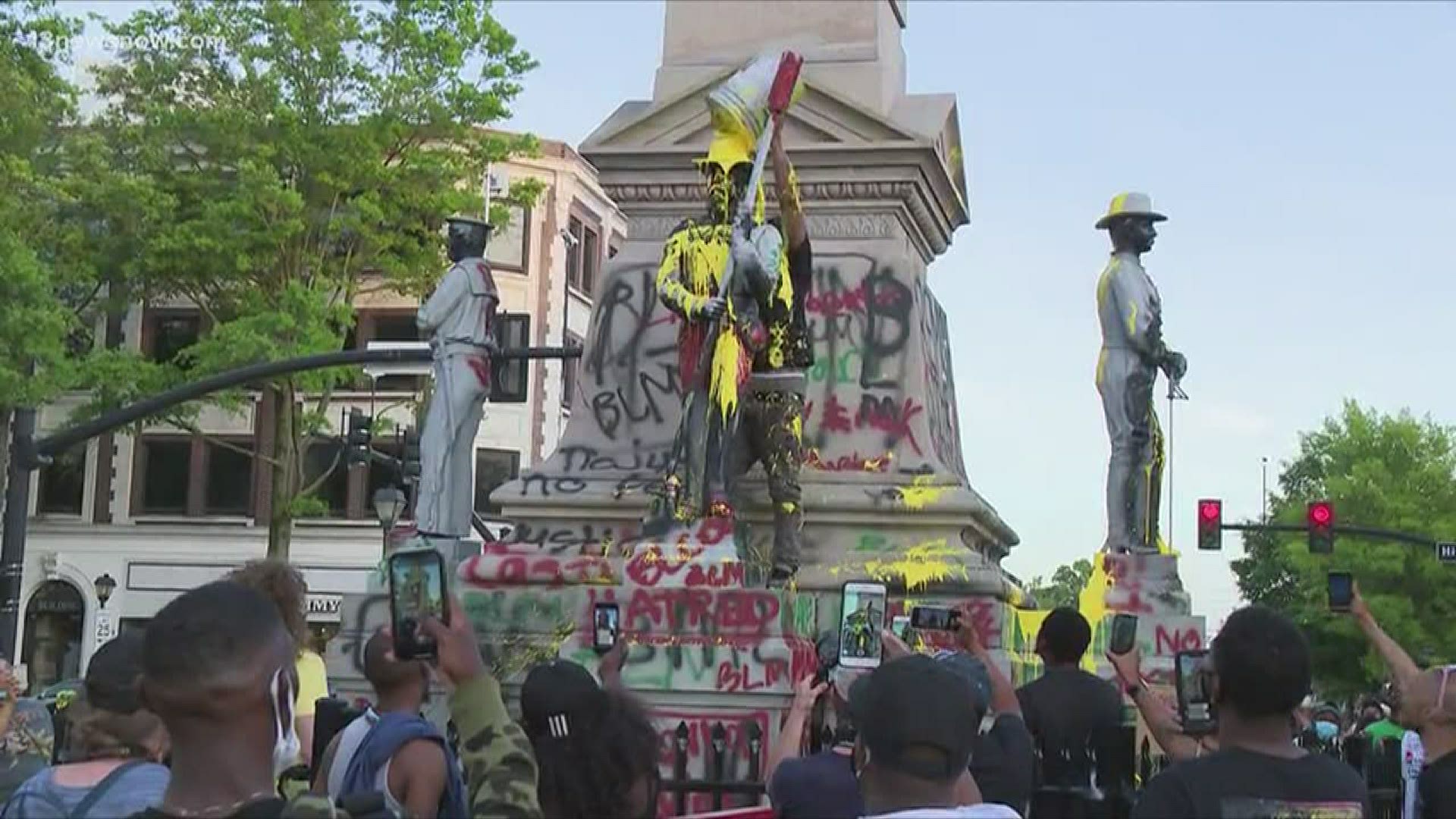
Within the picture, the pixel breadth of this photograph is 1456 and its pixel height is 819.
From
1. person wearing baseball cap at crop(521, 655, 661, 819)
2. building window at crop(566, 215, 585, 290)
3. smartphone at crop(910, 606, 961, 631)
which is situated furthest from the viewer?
building window at crop(566, 215, 585, 290)

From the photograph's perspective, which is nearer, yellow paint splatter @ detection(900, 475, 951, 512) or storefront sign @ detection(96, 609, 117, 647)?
yellow paint splatter @ detection(900, 475, 951, 512)

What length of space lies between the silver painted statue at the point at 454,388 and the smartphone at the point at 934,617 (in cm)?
548

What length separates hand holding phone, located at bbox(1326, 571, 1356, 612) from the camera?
656 centimetres

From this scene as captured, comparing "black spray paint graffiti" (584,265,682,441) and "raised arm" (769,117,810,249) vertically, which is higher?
"raised arm" (769,117,810,249)

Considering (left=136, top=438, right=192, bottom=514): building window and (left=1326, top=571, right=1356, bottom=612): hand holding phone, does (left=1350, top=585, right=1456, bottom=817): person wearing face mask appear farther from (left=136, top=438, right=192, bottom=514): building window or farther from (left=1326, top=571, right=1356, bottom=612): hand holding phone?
(left=136, top=438, right=192, bottom=514): building window

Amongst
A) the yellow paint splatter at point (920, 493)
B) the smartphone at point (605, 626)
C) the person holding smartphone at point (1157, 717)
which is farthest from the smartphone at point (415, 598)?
the yellow paint splatter at point (920, 493)

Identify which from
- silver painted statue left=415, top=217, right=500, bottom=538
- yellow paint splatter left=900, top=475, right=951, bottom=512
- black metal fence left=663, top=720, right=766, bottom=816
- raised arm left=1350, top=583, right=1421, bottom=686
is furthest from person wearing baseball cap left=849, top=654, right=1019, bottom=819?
yellow paint splatter left=900, top=475, right=951, bottom=512

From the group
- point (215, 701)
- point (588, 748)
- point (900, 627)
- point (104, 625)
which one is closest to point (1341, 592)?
point (588, 748)

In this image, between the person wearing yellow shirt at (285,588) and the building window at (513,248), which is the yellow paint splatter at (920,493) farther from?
the building window at (513,248)

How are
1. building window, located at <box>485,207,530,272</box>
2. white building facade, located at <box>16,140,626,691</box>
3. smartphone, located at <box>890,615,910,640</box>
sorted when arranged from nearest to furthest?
smartphone, located at <box>890,615,910,640</box>
white building facade, located at <box>16,140,626,691</box>
building window, located at <box>485,207,530,272</box>

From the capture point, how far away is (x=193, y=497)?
153 feet

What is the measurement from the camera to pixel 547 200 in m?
47.8

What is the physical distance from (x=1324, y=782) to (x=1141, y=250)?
32.0ft

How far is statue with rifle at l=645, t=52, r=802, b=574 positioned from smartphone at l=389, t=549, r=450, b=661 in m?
7.78
